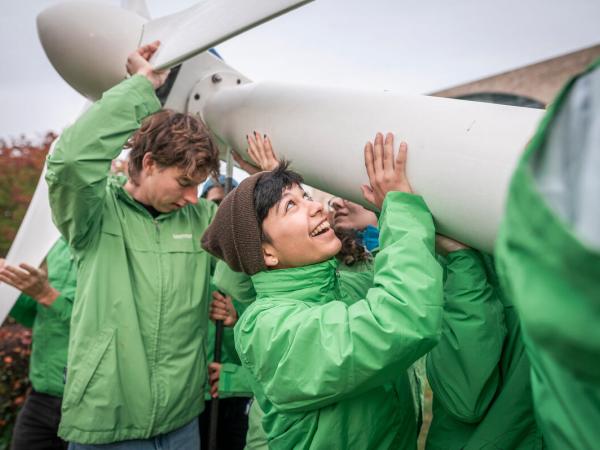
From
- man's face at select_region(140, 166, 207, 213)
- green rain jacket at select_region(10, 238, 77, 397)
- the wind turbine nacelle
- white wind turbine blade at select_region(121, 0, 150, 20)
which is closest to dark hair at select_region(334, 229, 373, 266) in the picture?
man's face at select_region(140, 166, 207, 213)

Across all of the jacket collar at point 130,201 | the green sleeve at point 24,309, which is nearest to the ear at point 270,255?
the jacket collar at point 130,201

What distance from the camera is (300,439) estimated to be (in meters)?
1.39

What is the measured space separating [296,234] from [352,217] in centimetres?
118

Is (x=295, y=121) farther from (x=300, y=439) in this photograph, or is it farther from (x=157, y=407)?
(x=157, y=407)

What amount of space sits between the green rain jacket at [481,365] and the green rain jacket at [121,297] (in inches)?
43.4

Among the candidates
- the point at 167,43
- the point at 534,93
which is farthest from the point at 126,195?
the point at 534,93

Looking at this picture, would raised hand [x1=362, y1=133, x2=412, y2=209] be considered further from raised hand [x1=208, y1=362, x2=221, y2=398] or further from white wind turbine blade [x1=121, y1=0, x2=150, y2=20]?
white wind turbine blade [x1=121, y1=0, x2=150, y2=20]

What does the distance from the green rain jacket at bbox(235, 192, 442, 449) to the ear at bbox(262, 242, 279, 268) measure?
0.04 m

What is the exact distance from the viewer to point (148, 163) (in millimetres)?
2023

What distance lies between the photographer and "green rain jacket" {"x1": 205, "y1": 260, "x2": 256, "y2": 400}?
6.33 feet

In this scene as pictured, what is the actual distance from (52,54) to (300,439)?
2280 mm

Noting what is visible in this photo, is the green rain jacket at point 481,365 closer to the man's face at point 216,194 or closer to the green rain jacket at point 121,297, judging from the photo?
the green rain jacket at point 121,297

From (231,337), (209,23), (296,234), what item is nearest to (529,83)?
(231,337)

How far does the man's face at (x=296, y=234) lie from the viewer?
1.46 meters
